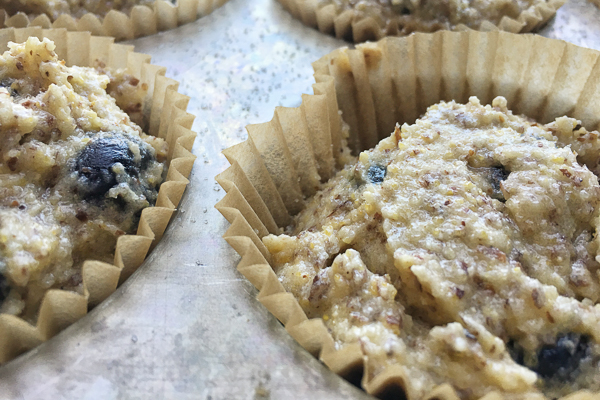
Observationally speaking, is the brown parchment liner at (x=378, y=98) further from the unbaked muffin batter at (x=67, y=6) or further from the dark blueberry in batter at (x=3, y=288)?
the unbaked muffin batter at (x=67, y=6)

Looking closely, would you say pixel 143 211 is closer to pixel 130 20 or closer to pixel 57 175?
pixel 57 175

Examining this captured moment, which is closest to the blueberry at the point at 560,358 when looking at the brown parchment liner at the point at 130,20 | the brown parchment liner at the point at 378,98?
the brown parchment liner at the point at 378,98

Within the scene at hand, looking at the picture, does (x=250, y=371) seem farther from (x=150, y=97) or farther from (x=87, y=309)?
(x=150, y=97)

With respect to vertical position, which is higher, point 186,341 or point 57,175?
point 57,175

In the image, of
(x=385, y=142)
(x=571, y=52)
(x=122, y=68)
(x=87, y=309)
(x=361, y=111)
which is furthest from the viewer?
(x=361, y=111)

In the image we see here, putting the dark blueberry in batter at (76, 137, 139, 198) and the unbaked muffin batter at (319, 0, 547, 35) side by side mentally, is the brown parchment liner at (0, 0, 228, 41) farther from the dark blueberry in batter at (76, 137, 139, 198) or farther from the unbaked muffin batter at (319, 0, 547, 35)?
the dark blueberry in batter at (76, 137, 139, 198)

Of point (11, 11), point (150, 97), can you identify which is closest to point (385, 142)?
point (150, 97)

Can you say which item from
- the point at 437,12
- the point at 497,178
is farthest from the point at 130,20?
the point at 497,178
